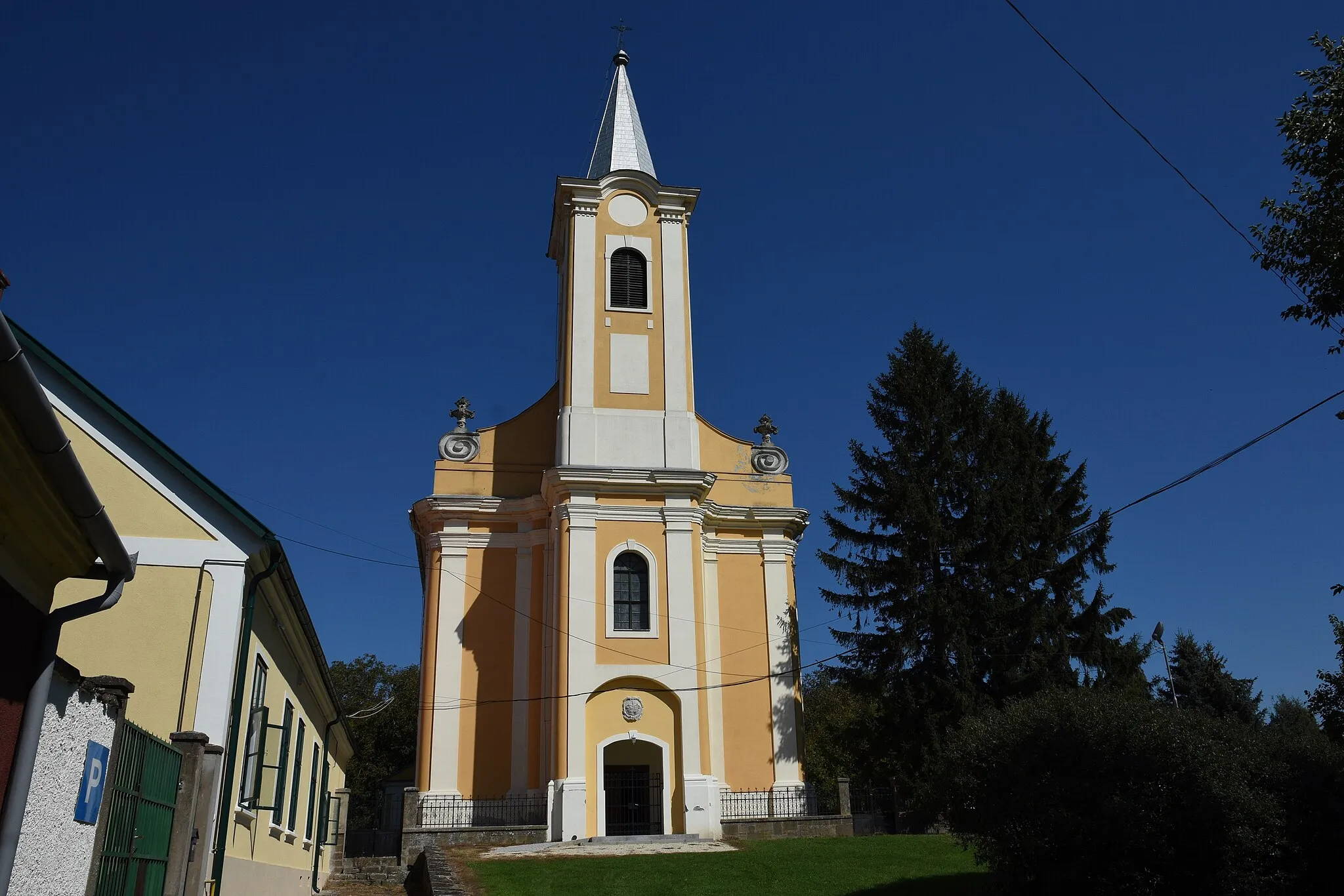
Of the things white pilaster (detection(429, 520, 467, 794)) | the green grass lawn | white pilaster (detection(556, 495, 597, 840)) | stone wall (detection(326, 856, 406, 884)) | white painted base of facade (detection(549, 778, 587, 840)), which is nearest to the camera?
the green grass lawn

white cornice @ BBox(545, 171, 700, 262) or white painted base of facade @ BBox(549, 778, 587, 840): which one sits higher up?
white cornice @ BBox(545, 171, 700, 262)

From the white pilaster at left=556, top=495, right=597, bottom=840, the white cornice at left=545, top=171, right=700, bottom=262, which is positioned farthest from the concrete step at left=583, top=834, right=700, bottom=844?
the white cornice at left=545, top=171, right=700, bottom=262

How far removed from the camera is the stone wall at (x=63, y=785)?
562cm

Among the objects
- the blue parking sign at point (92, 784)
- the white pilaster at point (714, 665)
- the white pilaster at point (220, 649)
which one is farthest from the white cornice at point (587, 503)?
the blue parking sign at point (92, 784)

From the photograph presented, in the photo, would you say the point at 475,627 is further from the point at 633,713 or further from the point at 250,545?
the point at 250,545

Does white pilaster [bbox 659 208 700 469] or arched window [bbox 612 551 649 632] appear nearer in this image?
arched window [bbox 612 551 649 632]

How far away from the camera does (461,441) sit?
3014cm

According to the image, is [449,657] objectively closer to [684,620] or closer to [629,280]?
[684,620]

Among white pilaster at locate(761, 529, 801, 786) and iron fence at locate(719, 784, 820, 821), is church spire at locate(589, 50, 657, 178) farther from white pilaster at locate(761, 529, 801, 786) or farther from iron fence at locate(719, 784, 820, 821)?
iron fence at locate(719, 784, 820, 821)

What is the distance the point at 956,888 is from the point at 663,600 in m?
11.4

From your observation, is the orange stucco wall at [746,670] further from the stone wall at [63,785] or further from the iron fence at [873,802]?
the stone wall at [63,785]

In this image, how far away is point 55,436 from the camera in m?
4.62

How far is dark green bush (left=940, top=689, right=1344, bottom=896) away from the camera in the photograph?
12.6 meters

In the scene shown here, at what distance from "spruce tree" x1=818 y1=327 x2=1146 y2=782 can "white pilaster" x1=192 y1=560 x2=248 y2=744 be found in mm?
19865
